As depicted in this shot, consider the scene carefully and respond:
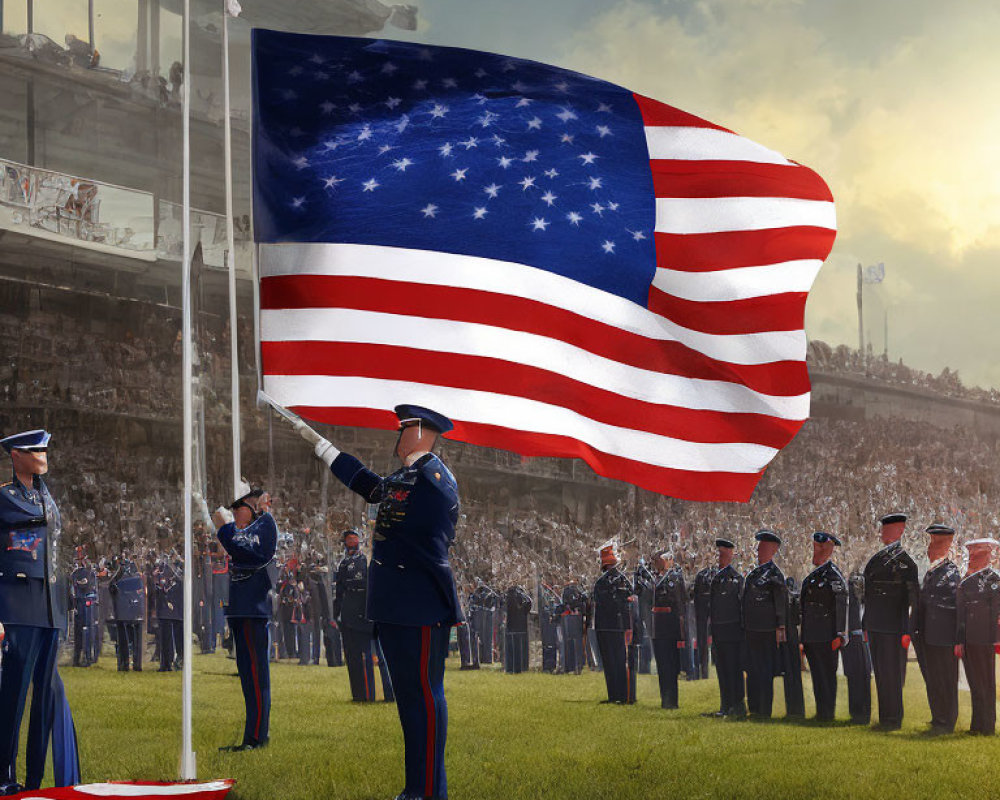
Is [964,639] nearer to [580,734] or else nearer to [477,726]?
[580,734]

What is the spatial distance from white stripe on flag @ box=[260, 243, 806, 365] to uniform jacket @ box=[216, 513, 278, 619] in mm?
1449

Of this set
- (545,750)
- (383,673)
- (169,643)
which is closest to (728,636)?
(545,750)

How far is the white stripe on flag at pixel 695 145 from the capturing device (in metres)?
4.36

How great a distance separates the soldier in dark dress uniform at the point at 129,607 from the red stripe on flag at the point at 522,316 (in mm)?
7348

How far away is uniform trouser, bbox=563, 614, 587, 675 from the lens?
37.9ft

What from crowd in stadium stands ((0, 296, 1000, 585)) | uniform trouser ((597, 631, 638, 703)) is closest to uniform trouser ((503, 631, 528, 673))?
crowd in stadium stands ((0, 296, 1000, 585))

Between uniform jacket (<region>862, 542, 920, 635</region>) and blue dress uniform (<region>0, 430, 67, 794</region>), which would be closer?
blue dress uniform (<region>0, 430, 67, 794</region>)

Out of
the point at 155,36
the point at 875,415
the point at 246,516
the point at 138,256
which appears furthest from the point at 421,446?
the point at 875,415

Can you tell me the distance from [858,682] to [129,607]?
6.67 m

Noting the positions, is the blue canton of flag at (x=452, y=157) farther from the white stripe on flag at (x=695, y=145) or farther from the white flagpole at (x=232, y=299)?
the white flagpole at (x=232, y=299)

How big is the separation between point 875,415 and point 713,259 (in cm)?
1643

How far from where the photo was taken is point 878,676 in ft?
23.0

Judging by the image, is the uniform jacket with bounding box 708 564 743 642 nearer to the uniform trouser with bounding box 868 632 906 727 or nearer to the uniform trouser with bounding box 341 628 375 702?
the uniform trouser with bounding box 868 632 906 727

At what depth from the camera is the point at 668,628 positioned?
850 centimetres
